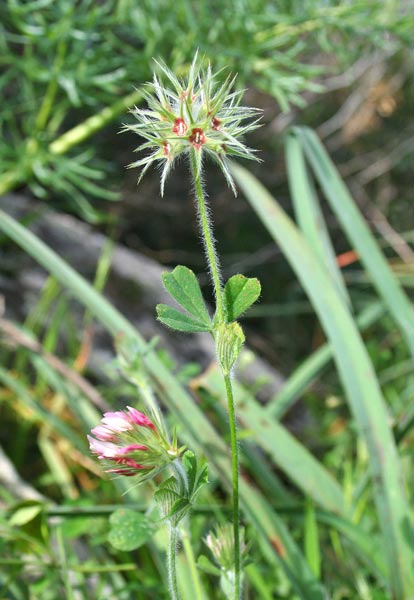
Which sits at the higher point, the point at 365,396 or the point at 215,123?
the point at 215,123

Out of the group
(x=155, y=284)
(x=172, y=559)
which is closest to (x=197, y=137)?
(x=172, y=559)

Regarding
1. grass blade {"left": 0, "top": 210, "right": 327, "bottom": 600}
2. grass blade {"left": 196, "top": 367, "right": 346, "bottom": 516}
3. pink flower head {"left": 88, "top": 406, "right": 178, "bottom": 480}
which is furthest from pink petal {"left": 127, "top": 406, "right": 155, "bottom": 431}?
grass blade {"left": 196, "top": 367, "right": 346, "bottom": 516}

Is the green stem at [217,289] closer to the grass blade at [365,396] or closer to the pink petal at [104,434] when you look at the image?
the pink petal at [104,434]

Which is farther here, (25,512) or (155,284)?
(155,284)

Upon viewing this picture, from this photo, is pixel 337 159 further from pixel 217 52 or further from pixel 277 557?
pixel 277 557

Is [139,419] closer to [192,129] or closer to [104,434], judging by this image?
[104,434]

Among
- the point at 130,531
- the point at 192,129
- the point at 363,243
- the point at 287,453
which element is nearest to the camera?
the point at 192,129
